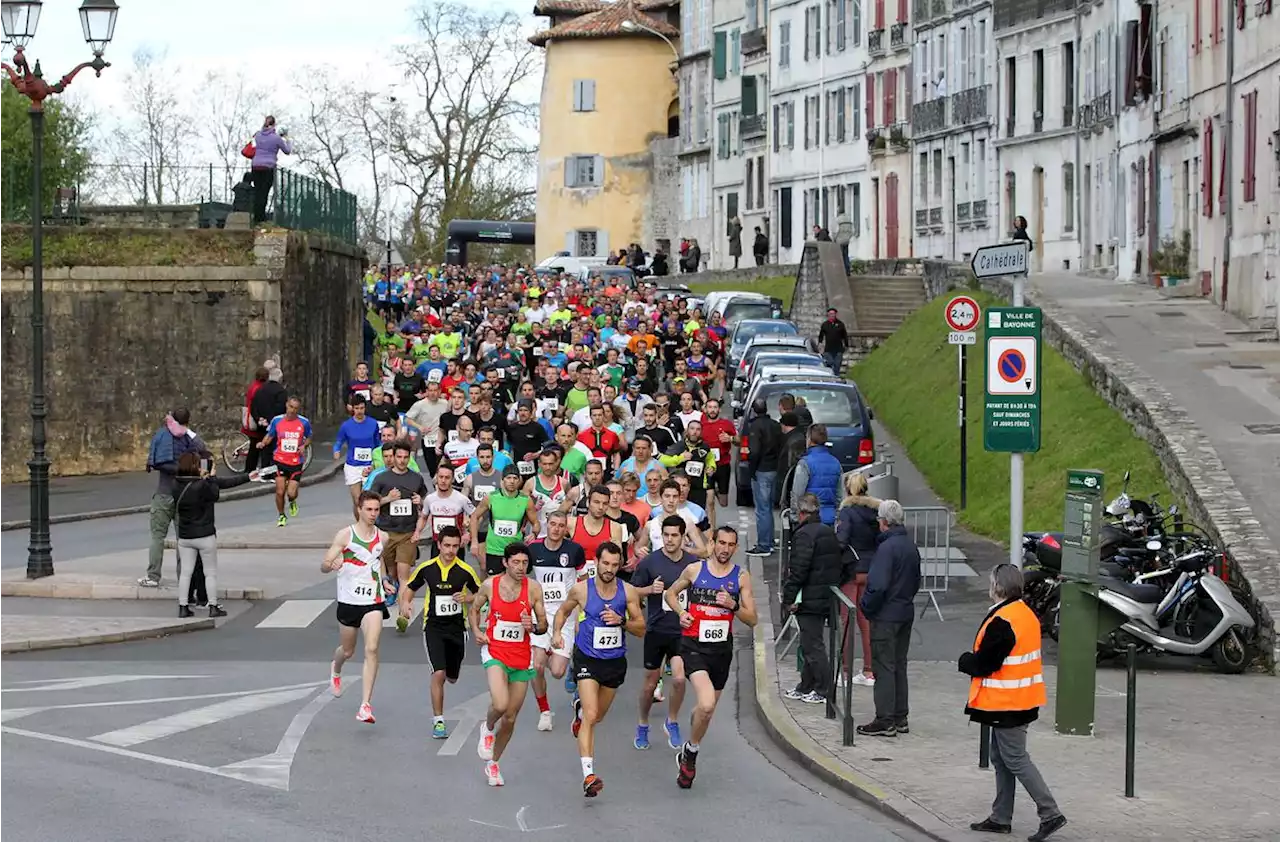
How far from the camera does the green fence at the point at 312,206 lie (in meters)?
41.6

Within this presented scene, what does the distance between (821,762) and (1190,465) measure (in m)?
9.24

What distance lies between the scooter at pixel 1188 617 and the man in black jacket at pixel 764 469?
6652 mm

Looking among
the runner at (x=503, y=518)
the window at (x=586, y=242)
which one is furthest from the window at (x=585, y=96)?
the runner at (x=503, y=518)

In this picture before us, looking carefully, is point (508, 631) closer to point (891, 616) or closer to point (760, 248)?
point (891, 616)

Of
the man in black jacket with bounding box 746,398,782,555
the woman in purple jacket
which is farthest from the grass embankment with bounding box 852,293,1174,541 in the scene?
the woman in purple jacket

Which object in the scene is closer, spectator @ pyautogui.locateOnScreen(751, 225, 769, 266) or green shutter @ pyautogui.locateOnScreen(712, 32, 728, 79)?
spectator @ pyautogui.locateOnScreen(751, 225, 769, 266)

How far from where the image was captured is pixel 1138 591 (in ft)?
57.9

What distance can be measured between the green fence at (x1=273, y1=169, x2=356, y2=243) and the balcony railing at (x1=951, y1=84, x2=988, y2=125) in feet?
65.3

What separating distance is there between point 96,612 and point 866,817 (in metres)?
11.5

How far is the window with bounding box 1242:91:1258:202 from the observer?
34844mm

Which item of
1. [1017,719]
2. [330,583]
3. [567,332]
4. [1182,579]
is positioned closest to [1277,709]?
[1182,579]

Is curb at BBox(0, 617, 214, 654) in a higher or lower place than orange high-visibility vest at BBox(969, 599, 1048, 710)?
lower

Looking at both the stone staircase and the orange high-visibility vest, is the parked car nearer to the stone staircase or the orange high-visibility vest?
the orange high-visibility vest

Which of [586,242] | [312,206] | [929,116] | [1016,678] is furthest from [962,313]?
[586,242]
